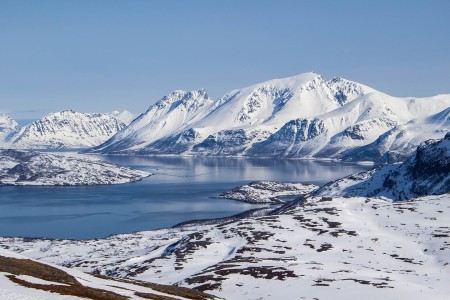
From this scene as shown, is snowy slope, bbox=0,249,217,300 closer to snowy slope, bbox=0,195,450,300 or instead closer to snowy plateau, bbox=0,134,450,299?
snowy plateau, bbox=0,134,450,299

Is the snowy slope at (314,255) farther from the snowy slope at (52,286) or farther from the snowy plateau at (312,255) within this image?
the snowy slope at (52,286)

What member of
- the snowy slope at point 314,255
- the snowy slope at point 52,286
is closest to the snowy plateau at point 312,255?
the snowy slope at point 314,255

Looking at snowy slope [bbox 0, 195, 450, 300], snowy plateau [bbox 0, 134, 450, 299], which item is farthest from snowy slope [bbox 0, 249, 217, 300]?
snowy slope [bbox 0, 195, 450, 300]

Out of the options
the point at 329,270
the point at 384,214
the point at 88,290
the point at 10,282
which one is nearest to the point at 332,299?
the point at 329,270

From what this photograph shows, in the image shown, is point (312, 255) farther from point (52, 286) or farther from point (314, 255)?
point (52, 286)

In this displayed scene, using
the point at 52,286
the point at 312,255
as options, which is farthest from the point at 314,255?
the point at 52,286

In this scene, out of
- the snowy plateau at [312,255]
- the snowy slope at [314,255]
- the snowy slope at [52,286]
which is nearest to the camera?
the snowy slope at [52,286]

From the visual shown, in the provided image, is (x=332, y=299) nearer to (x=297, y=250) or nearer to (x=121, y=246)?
(x=297, y=250)
